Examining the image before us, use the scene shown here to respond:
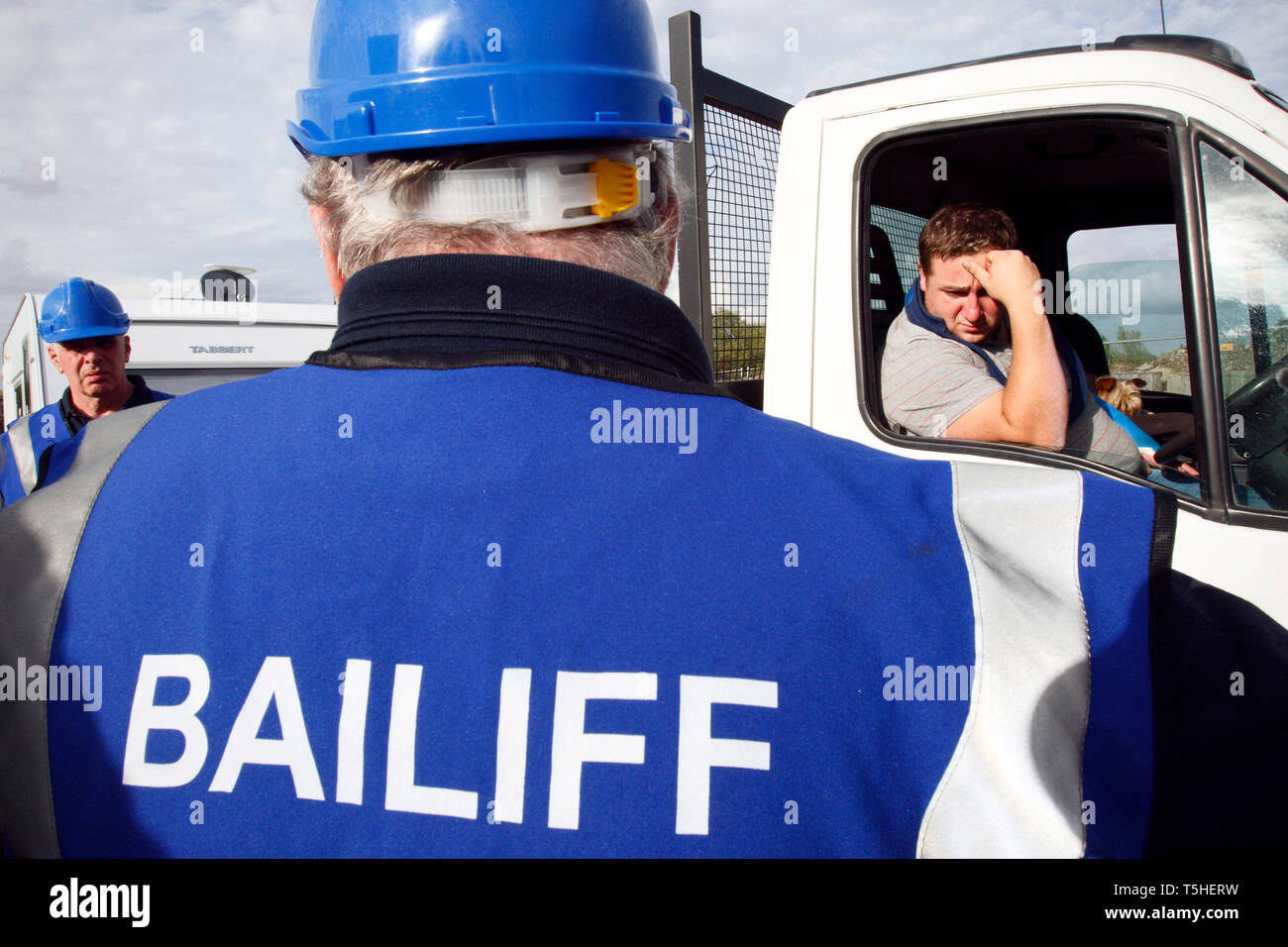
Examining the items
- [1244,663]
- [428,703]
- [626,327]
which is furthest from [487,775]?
[1244,663]

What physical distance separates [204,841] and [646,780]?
0.43 meters

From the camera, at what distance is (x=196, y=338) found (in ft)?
30.6

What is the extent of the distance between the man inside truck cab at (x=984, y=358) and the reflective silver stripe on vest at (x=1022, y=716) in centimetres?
145

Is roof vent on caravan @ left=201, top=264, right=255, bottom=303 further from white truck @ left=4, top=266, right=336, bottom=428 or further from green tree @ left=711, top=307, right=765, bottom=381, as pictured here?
green tree @ left=711, top=307, right=765, bottom=381

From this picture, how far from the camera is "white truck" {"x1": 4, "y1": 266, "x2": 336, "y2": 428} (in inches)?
351

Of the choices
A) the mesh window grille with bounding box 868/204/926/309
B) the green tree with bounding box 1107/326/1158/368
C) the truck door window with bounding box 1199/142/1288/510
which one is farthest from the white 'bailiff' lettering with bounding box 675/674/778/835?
the green tree with bounding box 1107/326/1158/368

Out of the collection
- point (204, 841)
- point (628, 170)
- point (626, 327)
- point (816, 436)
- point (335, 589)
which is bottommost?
point (204, 841)

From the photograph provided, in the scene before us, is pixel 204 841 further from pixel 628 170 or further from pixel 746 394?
pixel 746 394

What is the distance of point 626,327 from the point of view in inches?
39.8

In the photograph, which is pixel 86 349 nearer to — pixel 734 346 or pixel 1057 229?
pixel 734 346

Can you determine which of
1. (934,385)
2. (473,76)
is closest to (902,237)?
(934,385)

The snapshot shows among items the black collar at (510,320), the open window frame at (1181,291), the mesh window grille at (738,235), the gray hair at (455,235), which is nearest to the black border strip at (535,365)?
the black collar at (510,320)

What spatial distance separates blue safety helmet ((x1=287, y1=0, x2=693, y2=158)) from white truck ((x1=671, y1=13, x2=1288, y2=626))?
48.2 inches

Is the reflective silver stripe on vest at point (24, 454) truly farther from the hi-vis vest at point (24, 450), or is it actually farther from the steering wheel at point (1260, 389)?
the steering wheel at point (1260, 389)
